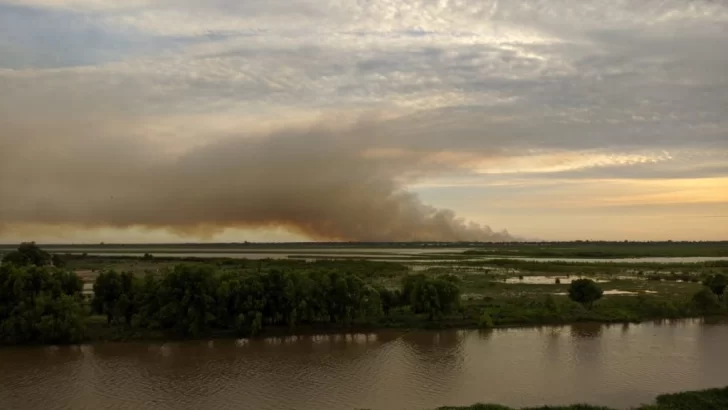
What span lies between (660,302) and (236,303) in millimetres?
30380

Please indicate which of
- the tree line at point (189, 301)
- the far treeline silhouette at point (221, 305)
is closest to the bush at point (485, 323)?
the far treeline silhouette at point (221, 305)

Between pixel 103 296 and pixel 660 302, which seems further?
pixel 660 302

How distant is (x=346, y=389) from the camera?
2250 centimetres

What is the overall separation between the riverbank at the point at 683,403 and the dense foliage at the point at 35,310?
72.2ft

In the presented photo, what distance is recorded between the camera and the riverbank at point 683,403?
19.0 m

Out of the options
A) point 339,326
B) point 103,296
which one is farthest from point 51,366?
point 339,326

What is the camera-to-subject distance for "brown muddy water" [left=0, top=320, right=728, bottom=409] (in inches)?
842

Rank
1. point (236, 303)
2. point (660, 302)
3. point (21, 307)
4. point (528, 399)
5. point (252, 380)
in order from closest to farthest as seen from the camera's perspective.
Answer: point (528, 399), point (252, 380), point (21, 307), point (236, 303), point (660, 302)

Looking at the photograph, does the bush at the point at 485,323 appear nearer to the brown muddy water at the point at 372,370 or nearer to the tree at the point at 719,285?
the brown muddy water at the point at 372,370

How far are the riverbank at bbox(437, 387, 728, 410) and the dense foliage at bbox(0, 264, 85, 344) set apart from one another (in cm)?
2200

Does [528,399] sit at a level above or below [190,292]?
below

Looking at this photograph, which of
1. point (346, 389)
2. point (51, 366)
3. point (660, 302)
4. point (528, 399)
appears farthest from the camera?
point (660, 302)

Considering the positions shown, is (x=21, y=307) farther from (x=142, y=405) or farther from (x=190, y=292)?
(x=142, y=405)

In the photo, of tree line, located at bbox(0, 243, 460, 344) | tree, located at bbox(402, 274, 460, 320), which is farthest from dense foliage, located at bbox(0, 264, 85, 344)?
tree, located at bbox(402, 274, 460, 320)
